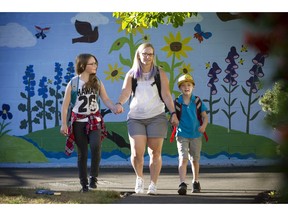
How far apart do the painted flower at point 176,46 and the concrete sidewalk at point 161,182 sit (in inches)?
72.0

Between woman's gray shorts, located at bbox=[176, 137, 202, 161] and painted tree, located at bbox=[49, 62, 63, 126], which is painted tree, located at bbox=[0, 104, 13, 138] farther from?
woman's gray shorts, located at bbox=[176, 137, 202, 161]

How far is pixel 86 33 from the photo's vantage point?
32.2ft

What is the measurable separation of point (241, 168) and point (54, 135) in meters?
3.04

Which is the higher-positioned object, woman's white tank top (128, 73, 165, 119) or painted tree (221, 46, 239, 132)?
painted tree (221, 46, 239, 132)

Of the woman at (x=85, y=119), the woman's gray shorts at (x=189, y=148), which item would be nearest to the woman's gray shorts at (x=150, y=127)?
the woman at (x=85, y=119)

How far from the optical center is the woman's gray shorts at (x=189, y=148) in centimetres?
623

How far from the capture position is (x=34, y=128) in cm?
1002


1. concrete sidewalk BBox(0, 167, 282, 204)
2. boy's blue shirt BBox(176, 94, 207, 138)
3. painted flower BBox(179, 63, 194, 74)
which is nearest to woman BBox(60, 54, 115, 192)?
concrete sidewalk BBox(0, 167, 282, 204)

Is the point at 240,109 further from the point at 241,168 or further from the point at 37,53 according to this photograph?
the point at 37,53

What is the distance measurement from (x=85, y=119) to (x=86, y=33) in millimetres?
4047

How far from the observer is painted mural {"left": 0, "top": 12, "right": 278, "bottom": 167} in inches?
380

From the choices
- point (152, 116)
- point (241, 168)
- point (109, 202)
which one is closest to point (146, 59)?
point (152, 116)

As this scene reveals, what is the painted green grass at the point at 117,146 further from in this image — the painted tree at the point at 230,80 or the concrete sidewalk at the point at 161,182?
the concrete sidewalk at the point at 161,182

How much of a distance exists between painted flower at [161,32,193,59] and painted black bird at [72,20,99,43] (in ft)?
3.68
